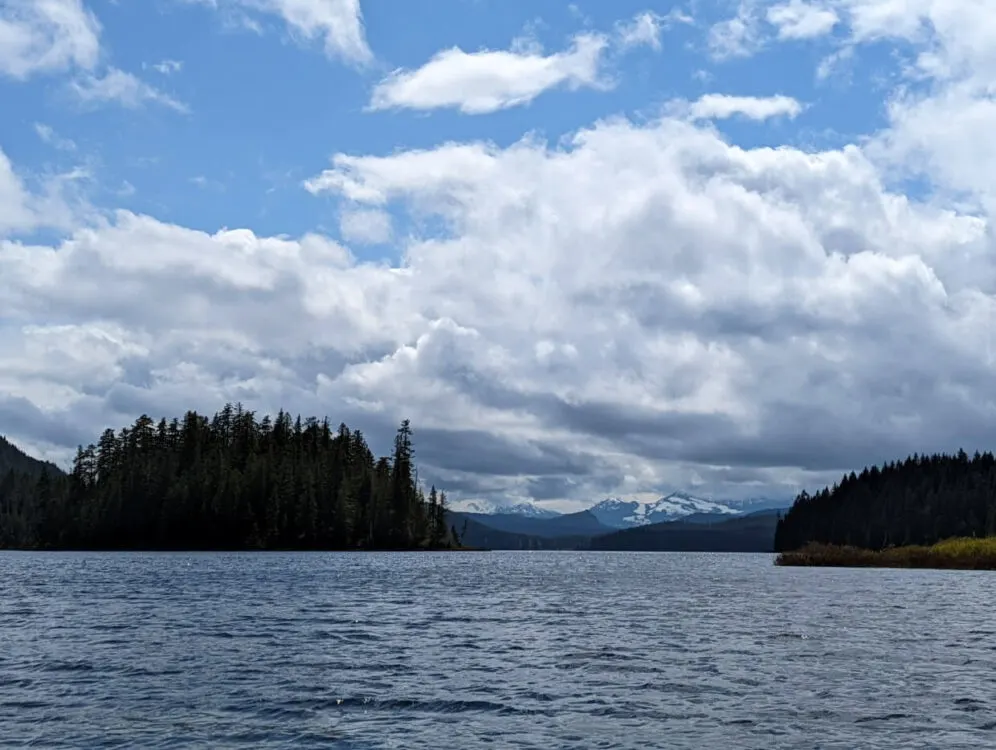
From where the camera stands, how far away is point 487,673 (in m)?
41.2

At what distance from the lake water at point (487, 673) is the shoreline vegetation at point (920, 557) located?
92.1m

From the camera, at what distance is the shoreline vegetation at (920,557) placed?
165 metres

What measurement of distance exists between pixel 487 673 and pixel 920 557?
498 feet

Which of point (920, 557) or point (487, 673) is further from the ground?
point (920, 557)

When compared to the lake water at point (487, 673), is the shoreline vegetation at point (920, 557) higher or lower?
higher

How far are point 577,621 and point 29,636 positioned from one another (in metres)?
32.6

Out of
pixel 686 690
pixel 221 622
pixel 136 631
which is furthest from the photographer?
pixel 221 622

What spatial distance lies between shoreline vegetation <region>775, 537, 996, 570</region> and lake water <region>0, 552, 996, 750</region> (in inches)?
3627

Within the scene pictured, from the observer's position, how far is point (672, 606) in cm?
7894

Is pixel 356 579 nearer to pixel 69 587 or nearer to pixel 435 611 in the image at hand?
pixel 69 587

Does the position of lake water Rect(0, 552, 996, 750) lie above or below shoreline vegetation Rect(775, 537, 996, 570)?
below

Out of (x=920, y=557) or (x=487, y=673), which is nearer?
(x=487, y=673)

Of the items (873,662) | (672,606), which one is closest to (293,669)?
(873,662)

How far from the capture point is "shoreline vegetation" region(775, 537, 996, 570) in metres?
165
